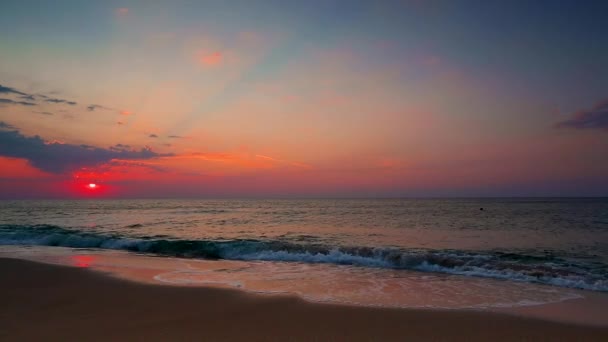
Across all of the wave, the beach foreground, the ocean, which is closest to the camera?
the beach foreground

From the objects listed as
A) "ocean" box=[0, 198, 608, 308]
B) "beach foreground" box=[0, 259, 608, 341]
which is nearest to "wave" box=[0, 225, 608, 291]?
"ocean" box=[0, 198, 608, 308]

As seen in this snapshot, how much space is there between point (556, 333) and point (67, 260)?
16497 mm

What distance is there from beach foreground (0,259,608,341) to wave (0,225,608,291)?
209 inches

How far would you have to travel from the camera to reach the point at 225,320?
6.85m

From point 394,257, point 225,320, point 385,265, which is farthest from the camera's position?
point 394,257

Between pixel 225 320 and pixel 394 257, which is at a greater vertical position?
pixel 225 320

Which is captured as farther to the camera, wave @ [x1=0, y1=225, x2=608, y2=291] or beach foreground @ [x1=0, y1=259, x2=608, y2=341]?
wave @ [x1=0, y1=225, x2=608, y2=291]

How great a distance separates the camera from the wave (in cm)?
1142

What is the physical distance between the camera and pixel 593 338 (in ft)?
19.8

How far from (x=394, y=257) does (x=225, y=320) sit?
30.3ft

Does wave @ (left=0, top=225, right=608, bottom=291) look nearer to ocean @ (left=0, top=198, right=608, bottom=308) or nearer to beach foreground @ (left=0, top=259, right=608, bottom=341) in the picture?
ocean @ (left=0, top=198, right=608, bottom=308)

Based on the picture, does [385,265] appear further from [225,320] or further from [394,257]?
[225,320]

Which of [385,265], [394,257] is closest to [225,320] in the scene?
[385,265]

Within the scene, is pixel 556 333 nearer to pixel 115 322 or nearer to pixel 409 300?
pixel 409 300
